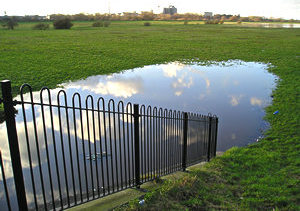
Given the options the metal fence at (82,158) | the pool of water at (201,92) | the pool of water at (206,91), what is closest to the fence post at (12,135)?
the metal fence at (82,158)

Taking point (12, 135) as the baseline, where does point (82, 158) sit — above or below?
below

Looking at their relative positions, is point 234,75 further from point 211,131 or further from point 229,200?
point 229,200

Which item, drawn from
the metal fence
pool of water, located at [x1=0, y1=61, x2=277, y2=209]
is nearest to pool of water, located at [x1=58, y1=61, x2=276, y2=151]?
pool of water, located at [x1=0, y1=61, x2=277, y2=209]

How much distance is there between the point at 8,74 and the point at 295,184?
67.1 feet

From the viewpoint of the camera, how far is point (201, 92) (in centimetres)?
1670

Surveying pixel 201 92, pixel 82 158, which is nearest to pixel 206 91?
pixel 201 92

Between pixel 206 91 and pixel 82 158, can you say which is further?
pixel 206 91

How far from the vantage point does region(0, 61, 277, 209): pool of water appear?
1102 cm

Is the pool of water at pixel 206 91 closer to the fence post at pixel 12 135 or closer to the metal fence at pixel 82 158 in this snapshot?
the metal fence at pixel 82 158

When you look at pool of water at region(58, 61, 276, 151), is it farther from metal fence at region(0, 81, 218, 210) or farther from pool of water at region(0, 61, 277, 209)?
metal fence at region(0, 81, 218, 210)

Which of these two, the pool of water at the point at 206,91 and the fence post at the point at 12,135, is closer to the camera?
the fence post at the point at 12,135

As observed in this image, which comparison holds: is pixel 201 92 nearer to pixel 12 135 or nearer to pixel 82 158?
pixel 82 158

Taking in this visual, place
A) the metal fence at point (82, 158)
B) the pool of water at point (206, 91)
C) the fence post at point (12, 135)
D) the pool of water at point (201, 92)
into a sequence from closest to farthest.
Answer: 1. the fence post at point (12, 135)
2. the metal fence at point (82, 158)
3. the pool of water at point (201, 92)
4. the pool of water at point (206, 91)

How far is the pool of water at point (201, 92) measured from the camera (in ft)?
36.2
